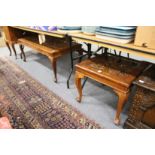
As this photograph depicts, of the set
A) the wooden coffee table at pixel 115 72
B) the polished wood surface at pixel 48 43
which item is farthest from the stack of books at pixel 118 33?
the polished wood surface at pixel 48 43

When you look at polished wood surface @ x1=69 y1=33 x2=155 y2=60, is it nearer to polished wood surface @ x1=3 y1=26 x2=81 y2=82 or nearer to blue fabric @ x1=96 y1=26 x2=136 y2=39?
blue fabric @ x1=96 y1=26 x2=136 y2=39

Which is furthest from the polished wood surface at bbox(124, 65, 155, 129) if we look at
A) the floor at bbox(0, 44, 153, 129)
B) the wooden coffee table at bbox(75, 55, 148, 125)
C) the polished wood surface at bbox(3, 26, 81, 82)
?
the polished wood surface at bbox(3, 26, 81, 82)

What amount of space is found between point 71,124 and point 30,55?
7.20 ft

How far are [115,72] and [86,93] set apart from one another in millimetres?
653

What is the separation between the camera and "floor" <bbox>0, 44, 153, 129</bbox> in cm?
149

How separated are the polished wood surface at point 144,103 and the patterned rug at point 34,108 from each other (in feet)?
1.20

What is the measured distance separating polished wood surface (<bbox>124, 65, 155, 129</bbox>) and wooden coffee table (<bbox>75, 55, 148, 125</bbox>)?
3.4 inches

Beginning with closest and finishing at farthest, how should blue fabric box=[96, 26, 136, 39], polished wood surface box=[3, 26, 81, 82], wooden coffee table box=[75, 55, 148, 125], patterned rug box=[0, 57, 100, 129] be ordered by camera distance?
blue fabric box=[96, 26, 136, 39] → wooden coffee table box=[75, 55, 148, 125] → patterned rug box=[0, 57, 100, 129] → polished wood surface box=[3, 26, 81, 82]

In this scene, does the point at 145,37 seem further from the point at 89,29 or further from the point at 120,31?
the point at 89,29

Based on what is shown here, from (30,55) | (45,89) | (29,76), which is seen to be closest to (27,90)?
(45,89)

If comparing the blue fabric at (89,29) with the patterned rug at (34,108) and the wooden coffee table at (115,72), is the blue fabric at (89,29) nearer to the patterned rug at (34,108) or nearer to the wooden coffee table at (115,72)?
the wooden coffee table at (115,72)

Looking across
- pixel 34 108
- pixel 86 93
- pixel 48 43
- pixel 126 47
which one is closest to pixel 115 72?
pixel 126 47
